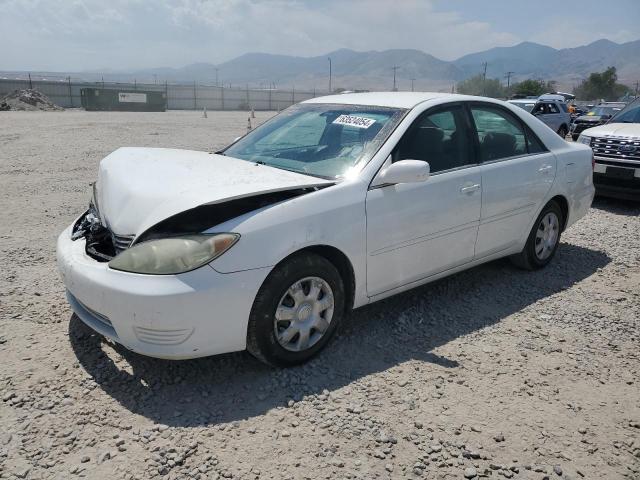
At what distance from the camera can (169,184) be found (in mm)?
3152

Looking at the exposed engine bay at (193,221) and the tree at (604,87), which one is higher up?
the tree at (604,87)

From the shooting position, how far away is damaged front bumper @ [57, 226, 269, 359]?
2689mm

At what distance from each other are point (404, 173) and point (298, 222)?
0.79 m

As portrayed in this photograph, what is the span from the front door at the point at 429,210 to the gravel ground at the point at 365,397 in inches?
18.5

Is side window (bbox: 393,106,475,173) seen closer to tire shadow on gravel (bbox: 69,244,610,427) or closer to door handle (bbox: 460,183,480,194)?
door handle (bbox: 460,183,480,194)

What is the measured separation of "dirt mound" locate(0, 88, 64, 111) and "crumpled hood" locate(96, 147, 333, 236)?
123 feet

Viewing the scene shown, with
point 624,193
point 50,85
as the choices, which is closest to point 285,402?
point 624,193

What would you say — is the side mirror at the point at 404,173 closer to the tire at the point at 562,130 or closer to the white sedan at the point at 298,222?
the white sedan at the point at 298,222

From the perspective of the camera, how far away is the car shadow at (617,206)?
7.82 metres

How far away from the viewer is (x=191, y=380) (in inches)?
122

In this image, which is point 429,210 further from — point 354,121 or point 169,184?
point 169,184

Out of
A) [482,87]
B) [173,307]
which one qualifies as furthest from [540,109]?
[482,87]

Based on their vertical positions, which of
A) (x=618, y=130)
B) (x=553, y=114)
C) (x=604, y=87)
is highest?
(x=604, y=87)

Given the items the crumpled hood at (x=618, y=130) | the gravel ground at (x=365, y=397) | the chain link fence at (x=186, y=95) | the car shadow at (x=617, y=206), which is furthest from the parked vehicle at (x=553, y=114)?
the chain link fence at (x=186, y=95)
